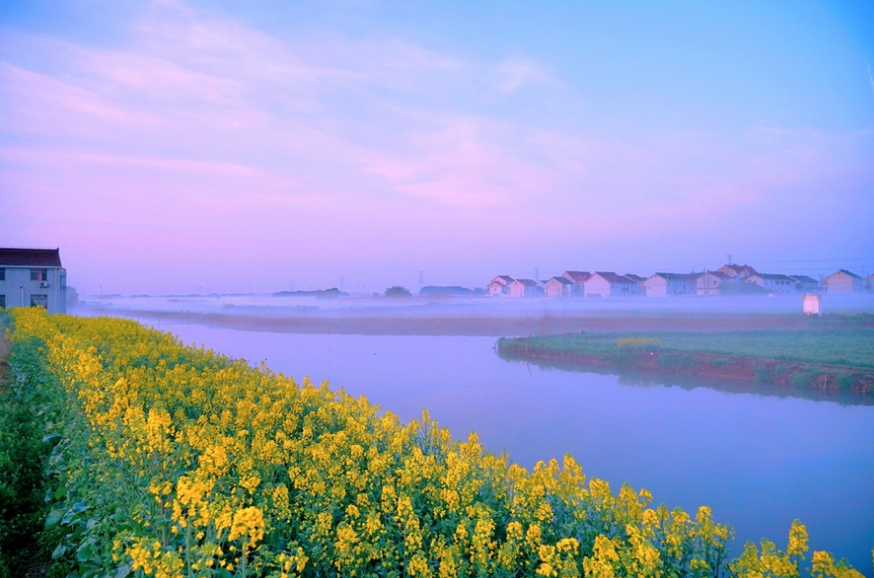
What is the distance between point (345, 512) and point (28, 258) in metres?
30.4

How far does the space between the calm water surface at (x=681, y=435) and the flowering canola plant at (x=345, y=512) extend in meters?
0.92

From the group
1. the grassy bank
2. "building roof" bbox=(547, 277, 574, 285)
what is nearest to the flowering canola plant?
the grassy bank

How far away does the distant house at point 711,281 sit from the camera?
128 ft

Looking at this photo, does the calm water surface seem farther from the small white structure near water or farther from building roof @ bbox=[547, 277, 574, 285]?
building roof @ bbox=[547, 277, 574, 285]

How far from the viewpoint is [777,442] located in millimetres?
9781

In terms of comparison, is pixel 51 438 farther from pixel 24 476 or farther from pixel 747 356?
pixel 747 356

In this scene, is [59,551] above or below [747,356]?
above

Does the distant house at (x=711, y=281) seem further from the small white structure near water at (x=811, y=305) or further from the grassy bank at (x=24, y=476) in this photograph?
the grassy bank at (x=24, y=476)

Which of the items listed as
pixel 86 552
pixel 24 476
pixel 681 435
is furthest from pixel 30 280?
pixel 86 552

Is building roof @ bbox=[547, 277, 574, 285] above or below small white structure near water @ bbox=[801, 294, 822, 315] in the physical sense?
above

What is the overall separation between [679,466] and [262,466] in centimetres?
690

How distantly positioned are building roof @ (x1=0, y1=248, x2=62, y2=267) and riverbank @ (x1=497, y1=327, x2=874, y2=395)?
70.0 feet

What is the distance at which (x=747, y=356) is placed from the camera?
17250 millimetres

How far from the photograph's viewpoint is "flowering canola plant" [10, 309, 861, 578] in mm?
2123
